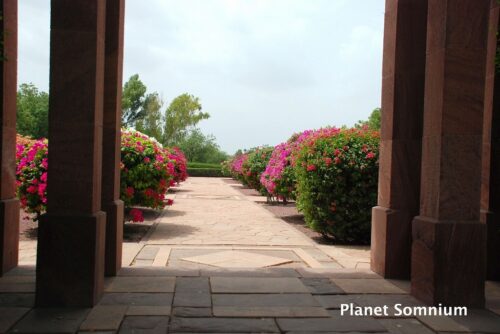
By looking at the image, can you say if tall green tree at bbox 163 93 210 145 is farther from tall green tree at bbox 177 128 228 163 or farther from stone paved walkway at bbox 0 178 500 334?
stone paved walkway at bbox 0 178 500 334

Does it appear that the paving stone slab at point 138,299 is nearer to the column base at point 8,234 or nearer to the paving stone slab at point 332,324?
the paving stone slab at point 332,324

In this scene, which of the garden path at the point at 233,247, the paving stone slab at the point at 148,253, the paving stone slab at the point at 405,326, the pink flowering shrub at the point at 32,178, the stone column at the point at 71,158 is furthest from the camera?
the pink flowering shrub at the point at 32,178

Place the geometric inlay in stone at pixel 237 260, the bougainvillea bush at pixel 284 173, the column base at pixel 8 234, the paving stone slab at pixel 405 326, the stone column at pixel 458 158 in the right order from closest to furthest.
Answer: the paving stone slab at pixel 405 326
the stone column at pixel 458 158
the column base at pixel 8 234
the geometric inlay in stone at pixel 237 260
the bougainvillea bush at pixel 284 173

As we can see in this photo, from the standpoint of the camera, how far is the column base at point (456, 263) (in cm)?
394

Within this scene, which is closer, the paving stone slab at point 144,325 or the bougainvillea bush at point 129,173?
the paving stone slab at point 144,325

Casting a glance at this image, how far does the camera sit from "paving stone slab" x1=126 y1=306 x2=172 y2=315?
3.74m

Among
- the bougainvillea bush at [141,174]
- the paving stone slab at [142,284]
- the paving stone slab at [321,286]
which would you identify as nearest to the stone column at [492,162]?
the paving stone slab at [321,286]

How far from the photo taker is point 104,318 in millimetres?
3611

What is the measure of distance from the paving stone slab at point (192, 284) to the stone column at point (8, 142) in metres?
1.75

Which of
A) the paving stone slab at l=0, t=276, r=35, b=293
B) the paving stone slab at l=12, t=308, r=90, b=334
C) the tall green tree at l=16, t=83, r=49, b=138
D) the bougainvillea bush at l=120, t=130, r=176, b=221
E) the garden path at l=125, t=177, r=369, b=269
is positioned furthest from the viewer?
the tall green tree at l=16, t=83, r=49, b=138

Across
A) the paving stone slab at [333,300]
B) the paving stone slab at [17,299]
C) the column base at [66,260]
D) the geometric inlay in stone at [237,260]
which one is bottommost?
the geometric inlay in stone at [237,260]

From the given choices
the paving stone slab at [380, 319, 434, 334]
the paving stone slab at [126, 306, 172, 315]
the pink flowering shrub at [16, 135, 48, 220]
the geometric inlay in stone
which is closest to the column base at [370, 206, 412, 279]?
the paving stone slab at [380, 319, 434, 334]

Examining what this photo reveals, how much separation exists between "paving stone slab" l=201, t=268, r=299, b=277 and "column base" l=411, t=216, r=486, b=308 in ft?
5.11

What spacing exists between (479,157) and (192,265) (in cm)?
345
